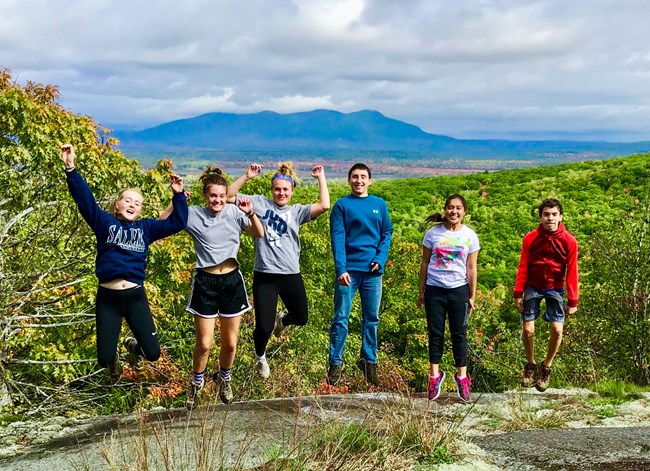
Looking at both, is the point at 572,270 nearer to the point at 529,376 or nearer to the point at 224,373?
the point at 529,376

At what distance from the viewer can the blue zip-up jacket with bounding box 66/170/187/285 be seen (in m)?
5.84

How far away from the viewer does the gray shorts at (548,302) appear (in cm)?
720

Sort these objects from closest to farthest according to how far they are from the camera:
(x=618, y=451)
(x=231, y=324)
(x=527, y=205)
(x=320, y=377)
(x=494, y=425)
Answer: (x=618, y=451), (x=494, y=425), (x=231, y=324), (x=320, y=377), (x=527, y=205)

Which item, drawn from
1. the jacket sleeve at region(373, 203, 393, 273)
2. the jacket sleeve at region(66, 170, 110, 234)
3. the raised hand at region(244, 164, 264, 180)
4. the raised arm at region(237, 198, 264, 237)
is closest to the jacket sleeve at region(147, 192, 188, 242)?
the jacket sleeve at region(66, 170, 110, 234)

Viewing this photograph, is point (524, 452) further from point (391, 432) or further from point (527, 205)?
point (527, 205)

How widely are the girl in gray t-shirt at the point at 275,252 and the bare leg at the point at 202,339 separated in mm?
566

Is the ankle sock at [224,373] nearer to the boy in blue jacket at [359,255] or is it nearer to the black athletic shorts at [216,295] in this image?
the black athletic shorts at [216,295]

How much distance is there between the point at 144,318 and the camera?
6082mm

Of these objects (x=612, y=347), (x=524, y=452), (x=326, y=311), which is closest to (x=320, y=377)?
(x=326, y=311)

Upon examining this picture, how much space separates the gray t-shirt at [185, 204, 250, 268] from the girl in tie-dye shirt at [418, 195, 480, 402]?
2.05m

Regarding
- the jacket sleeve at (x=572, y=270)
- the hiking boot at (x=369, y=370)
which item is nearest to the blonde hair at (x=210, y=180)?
the hiking boot at (x=369, y=370)

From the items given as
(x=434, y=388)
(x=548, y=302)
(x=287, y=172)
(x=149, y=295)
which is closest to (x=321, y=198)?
(x=287, y=172)

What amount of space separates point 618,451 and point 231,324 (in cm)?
367

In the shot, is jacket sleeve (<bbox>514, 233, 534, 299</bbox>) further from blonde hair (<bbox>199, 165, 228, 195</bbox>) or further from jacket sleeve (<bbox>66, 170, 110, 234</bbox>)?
jacket sleeve (<bbox>66, 170, 110, 234</bbox>)
